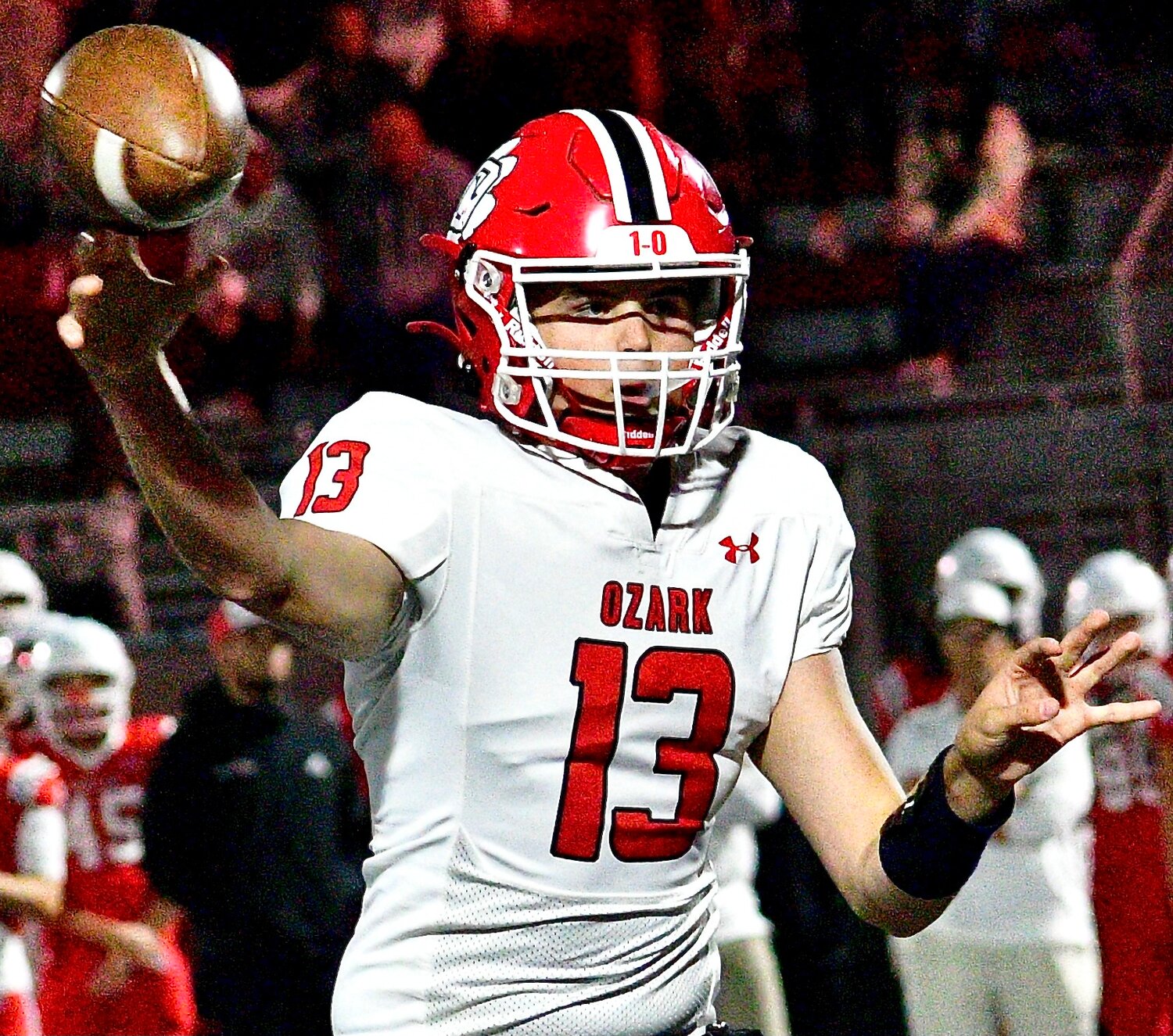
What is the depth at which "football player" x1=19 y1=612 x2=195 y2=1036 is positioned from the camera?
4543 millimetres

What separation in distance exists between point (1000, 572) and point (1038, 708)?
3321 mm

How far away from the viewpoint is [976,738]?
1644mm

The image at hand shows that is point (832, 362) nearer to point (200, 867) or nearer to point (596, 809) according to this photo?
point (200, 867)

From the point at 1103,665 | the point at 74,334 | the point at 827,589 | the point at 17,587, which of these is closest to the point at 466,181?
the point at 17,587

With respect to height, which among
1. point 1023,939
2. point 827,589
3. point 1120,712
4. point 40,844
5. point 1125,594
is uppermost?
point 827,589

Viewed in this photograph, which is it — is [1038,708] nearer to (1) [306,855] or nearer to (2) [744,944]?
(2) [744,944]

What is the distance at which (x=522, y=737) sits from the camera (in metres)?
1.74

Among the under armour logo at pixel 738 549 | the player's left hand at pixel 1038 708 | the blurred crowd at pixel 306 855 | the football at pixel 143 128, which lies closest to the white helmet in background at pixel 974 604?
the blurred crowd at pixel 306 855

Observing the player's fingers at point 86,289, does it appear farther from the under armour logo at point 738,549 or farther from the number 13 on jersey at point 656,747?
the under armour logo at point 738,549

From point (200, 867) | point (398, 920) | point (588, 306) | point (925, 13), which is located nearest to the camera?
point (398, 920)

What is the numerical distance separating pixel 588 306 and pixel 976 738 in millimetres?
547

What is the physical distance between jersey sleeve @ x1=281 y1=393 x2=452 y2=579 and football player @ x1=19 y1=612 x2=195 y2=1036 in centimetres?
306

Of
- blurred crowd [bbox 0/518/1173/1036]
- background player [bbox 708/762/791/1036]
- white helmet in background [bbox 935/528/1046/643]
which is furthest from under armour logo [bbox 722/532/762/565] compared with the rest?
white helmet in background [bbox 935/528/1046/643]

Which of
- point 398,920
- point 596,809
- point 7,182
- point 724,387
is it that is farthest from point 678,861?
point 7,182
